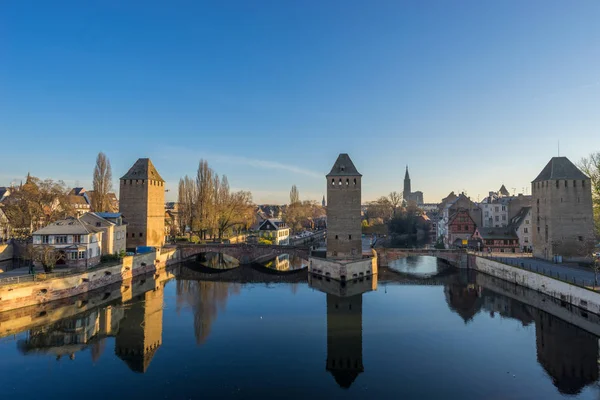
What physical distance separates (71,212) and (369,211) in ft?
228

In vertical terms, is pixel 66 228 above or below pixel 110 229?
above

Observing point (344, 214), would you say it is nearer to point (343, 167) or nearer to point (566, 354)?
point (343, 167)

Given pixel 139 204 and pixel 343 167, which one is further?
pixel 139 204

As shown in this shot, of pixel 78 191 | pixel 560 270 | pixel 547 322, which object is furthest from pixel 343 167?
pixel 78 191

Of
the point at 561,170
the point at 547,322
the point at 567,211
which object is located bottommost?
the point at 547,322

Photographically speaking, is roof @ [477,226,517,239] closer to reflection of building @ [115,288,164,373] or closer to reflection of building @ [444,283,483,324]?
reflection of building @ [444,283,483,324]

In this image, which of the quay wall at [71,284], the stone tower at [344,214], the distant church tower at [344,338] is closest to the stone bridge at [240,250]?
the quay wall at [71,284]

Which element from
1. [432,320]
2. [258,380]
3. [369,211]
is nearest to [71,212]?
[258,380]

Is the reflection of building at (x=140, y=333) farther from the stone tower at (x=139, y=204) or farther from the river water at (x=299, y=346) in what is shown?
the stone tower at (x=139, y=204)

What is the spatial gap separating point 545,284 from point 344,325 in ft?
55.6

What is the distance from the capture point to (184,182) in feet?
193

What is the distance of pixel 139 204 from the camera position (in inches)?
1727

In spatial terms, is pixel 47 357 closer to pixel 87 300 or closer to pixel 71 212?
pixel 87 300

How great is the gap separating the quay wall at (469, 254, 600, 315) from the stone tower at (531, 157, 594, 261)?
538cm
